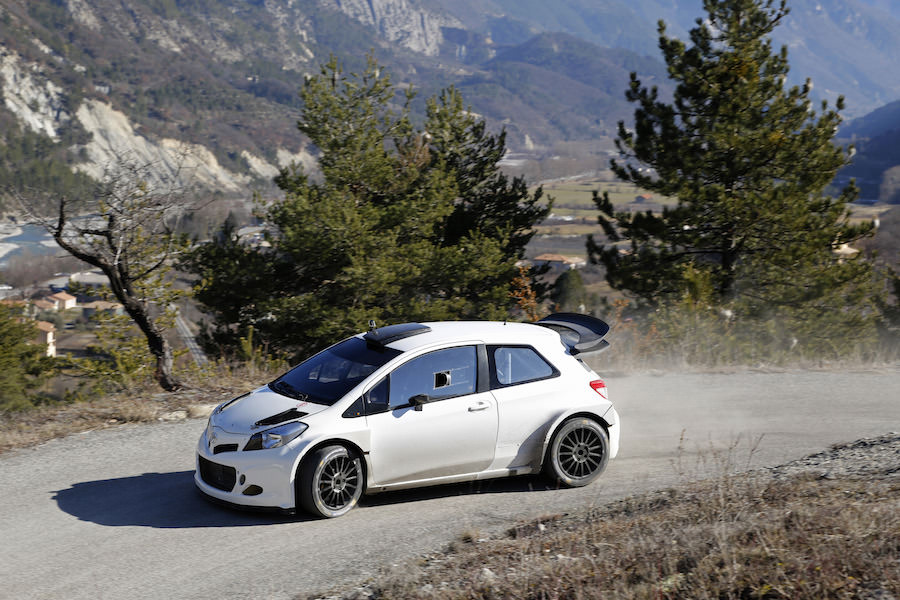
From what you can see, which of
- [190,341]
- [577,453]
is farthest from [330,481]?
[190,341]

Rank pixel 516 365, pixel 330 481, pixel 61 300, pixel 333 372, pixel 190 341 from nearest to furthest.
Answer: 1. pixel 330 481
2. pixel 333 372
3. pixel 516 365
4. pixel 190 341
5. pixel 61 300

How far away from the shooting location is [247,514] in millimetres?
6762

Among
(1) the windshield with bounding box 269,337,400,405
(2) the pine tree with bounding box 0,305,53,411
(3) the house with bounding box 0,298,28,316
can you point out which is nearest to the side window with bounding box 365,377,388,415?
(1) the windshield with bounding box 269,337,400,405

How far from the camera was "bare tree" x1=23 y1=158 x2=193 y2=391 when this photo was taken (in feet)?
38.2

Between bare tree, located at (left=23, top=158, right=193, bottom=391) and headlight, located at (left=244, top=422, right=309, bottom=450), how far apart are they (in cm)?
537

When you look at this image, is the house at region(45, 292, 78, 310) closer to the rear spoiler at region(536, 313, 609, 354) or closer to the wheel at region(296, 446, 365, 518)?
the rear spoiler at region(536, 313, 609, 354)

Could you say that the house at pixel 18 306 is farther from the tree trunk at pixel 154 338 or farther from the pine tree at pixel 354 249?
the tree trunk at pixel 154 338

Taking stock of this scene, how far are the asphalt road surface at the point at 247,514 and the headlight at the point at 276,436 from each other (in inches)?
25.7

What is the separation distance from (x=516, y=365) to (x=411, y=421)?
1.22 metres

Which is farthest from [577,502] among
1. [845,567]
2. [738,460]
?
[845,567]

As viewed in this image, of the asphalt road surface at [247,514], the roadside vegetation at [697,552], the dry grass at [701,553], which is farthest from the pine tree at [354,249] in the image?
the dry grass at [701,553]

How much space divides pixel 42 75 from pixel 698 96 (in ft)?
652

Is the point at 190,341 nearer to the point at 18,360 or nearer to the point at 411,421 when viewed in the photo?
the point at 18,360

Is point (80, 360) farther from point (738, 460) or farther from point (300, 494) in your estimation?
point (738, 460)
